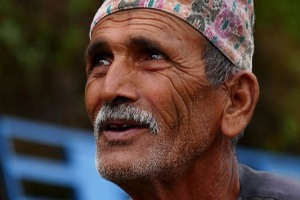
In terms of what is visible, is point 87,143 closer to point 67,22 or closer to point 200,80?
point 67,22

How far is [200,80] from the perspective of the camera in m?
4.10

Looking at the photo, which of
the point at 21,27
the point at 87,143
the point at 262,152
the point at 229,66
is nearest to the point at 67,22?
the point at 21,27

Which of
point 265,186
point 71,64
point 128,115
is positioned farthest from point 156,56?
point 71,64

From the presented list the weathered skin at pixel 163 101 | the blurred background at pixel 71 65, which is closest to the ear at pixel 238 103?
the weathered skin at pixel 163 101

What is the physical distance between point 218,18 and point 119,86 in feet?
1.82

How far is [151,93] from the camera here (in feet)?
12.9

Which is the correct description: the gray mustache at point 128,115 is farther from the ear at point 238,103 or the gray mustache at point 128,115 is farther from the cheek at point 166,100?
the ear at point 238,103

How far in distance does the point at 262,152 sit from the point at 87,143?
2.70 meters

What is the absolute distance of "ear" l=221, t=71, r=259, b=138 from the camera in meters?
4.18

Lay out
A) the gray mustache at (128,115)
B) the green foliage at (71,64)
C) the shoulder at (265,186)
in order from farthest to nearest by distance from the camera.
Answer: the green foliage at (71,64)
the shoulder at (265,186)
the gray mustache at (128,115)

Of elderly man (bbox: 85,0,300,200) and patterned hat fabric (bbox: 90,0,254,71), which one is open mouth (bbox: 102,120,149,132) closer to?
elderly man (bbox: 85,0,300,200)

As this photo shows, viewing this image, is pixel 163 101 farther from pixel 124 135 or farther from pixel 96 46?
pixel 96 46

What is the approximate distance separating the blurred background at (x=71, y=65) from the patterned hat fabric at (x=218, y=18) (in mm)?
3965

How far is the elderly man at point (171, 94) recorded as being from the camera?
3.92 m
